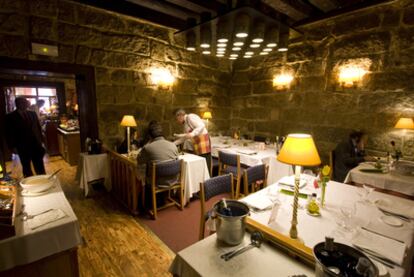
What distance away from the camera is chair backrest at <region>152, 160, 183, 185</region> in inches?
106

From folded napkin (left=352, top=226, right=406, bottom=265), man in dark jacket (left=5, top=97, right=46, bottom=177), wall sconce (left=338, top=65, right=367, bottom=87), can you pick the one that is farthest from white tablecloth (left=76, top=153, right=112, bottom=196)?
wall sconce (left=338, top=65, right=367, bottom=87)

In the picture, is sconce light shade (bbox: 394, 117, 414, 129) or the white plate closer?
the white plate

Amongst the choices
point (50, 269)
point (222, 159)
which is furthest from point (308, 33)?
A: point (50, 269)

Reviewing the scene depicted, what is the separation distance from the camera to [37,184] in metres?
1.72

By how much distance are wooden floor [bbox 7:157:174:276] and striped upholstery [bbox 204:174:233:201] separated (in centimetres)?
82

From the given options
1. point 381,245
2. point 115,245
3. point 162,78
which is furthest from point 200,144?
point 381,245

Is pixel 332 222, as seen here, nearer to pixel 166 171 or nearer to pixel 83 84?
pixel 166 171

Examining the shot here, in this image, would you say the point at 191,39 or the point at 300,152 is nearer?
the point at 300,152

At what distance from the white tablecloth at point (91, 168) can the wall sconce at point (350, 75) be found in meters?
4.23

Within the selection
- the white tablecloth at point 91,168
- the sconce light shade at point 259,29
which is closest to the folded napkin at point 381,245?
the sconce light shade at point 259,29

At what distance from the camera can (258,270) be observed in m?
0.97

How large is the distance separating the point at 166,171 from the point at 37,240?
1.58 meters

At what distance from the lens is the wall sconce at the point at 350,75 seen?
11.6ft

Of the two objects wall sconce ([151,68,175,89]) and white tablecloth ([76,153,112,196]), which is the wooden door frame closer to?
white tablecloth ([76,153,112,196])
